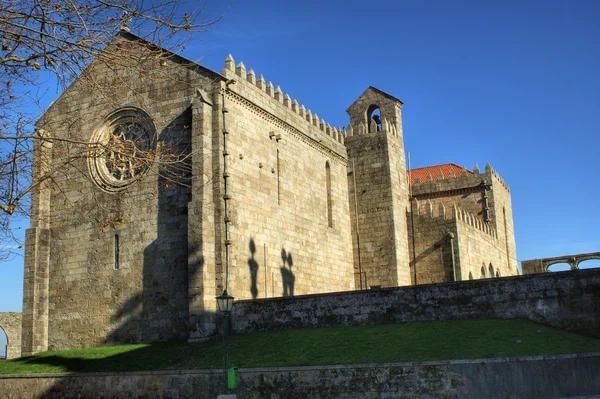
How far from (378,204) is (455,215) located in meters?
4.20

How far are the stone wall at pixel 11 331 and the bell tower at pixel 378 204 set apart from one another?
96.3 ft

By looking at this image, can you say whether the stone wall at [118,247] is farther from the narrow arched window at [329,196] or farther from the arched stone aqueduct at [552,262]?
the arched stone aqueduct at [552,262]

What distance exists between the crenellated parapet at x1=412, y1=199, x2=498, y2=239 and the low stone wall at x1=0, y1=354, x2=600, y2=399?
1952 cm

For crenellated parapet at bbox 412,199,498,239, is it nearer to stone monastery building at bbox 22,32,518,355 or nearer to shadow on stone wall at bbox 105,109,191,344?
stone monastery building at bbox 22,32,518,355

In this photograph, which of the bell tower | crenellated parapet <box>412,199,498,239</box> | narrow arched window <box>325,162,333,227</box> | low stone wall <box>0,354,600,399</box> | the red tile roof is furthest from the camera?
the red tile roof

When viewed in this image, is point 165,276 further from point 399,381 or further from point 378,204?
point 378,204

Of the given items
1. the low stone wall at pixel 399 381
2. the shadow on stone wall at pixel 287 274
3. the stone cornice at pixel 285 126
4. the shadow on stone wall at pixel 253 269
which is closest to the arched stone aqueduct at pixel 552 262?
the stone cornice at pixel 285 126

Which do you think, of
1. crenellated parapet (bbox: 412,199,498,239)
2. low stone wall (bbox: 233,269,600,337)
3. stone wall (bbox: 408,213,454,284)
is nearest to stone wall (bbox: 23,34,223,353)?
low stone wall (bbox: 233,269,600,337)

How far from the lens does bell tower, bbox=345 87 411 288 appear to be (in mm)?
34125

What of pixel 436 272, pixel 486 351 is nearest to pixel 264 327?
pixel 486 351

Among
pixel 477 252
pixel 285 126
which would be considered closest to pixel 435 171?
pixel 477 252

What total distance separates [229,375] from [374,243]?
65.0 feet

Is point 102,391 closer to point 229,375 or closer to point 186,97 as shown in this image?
point 229,375

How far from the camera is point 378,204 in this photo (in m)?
35.0
